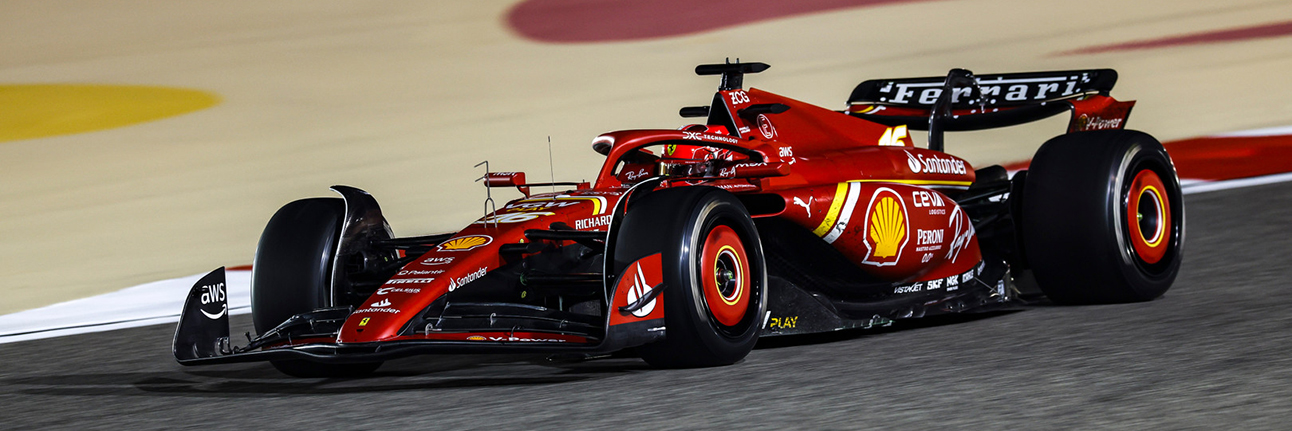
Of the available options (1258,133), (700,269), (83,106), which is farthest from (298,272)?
(1258,133)

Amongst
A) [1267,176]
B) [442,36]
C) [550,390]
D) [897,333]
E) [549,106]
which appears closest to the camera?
[550,390]

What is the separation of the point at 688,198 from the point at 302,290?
5.72ft

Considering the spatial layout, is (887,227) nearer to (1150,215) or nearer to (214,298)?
(1150,215)

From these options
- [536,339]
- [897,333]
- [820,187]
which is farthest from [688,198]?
[897,333]

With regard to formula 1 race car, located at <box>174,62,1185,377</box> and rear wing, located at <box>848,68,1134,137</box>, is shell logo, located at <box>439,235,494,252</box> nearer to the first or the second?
formula 1 race car, located at <box>174,62,1185,377</box>

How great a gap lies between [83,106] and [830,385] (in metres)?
12.9

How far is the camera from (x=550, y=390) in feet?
15.6

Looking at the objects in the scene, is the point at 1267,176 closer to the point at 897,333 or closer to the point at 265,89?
the point at 897,333

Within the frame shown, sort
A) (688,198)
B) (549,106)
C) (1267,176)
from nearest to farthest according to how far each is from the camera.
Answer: (688,198) → (1267,176) → (549,106)

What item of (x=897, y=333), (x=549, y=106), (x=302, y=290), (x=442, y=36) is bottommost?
(x=897, y=333)

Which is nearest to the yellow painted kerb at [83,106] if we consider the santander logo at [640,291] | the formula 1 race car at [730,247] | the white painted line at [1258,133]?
the formula 1 race car at [730,247]

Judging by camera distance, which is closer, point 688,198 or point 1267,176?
point 688,198

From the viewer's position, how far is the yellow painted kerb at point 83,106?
14.8m

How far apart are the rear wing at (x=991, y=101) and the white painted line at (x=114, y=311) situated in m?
4.46
